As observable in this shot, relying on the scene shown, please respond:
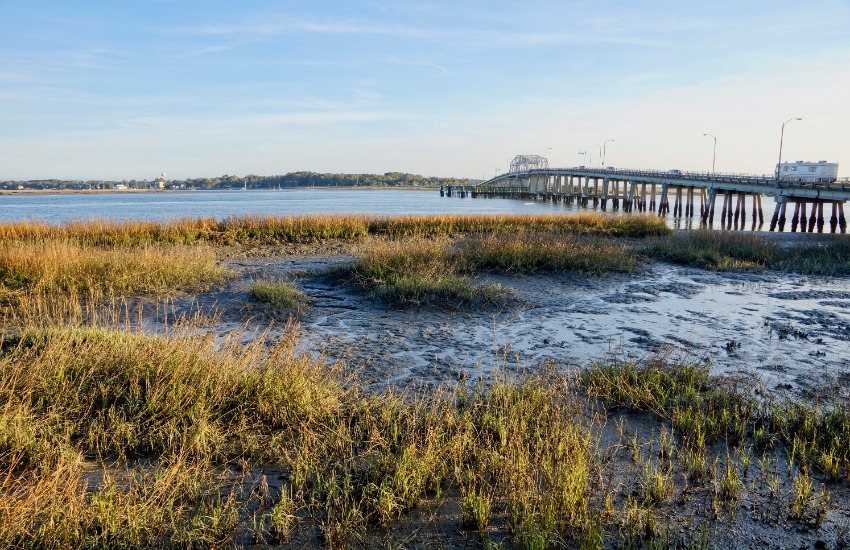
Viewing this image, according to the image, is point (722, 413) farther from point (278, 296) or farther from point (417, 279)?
point (278, 296)

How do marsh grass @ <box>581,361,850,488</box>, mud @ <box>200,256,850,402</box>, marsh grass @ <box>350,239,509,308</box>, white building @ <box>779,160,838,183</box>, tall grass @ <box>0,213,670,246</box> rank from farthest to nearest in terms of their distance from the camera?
white building @ <box>779,160,838,183</box>, tall grass @ <box>0,213,670,246</box>, marsh grass @ <box>350,239,509,308</box>, mud @ <box>200,256,850,402</box>, marsh grass @ <box>581,361,850,488</box>

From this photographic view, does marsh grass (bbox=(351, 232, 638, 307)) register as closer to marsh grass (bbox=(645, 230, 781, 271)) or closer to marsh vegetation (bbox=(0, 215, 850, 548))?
marsh grass (bbox=(645, 230, 781, 271))

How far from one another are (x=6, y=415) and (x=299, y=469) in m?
2.40

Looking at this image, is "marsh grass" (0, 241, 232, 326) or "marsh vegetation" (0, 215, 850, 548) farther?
"marsh grass" (0, 241, 232, 326)

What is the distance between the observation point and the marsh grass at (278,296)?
1148 cm

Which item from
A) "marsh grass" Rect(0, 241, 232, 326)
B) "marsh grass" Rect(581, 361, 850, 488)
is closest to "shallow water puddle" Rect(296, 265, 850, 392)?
"marsh grass" Rect(581, 361, 850, 488)

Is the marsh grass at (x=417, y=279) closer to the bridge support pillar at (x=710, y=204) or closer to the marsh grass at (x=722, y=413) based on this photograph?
the marsh grass at (x=722, y=413)

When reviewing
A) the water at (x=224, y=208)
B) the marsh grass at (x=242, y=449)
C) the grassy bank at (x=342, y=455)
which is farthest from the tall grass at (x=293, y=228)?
the grassy bank at (x=342, y=455)

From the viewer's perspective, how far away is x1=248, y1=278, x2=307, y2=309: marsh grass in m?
11.5

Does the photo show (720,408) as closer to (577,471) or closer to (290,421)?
(577,471)

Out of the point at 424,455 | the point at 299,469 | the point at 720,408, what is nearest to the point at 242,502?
the point at 299,469

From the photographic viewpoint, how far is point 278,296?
38.1ft

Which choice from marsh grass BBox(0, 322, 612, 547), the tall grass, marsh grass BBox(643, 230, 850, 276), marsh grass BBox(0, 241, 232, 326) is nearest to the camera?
marsh grass BBox(0, 322, 612, 547)

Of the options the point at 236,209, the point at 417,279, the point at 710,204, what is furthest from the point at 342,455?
the point at 236,209
